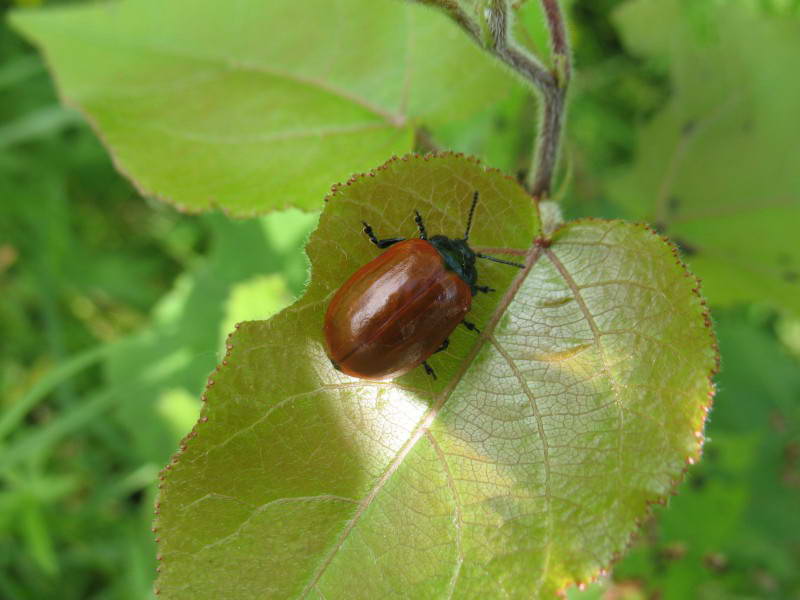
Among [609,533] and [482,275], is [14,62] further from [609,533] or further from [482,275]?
[609,533]

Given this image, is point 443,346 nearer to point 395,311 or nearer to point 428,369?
point 428,369

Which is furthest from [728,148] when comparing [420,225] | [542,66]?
[420,225]

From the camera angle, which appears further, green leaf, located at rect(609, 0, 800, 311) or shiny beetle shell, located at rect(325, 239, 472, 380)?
green leaf, located at rect(609, 0, 800, 311)

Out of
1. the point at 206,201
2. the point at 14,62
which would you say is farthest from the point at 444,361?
the point at 14,62

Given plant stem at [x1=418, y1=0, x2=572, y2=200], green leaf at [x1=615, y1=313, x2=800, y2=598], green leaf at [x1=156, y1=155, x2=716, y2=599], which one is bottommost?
green leaf at [x1=615, y1=313, x2=800, y2=598]

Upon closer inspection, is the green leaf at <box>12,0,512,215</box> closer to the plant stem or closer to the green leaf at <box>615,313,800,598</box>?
the plant stem

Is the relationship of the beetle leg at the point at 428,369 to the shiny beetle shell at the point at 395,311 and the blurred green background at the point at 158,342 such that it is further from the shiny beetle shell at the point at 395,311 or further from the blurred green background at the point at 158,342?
the blurred green background at the point at 158,342

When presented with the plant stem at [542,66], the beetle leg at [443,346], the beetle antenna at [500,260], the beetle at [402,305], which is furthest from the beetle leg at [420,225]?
the plant stem at [542,66]

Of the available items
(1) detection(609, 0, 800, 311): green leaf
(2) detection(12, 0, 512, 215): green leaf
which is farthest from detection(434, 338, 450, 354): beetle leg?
(1) detection(609, 0, 800, 311): green leaf
